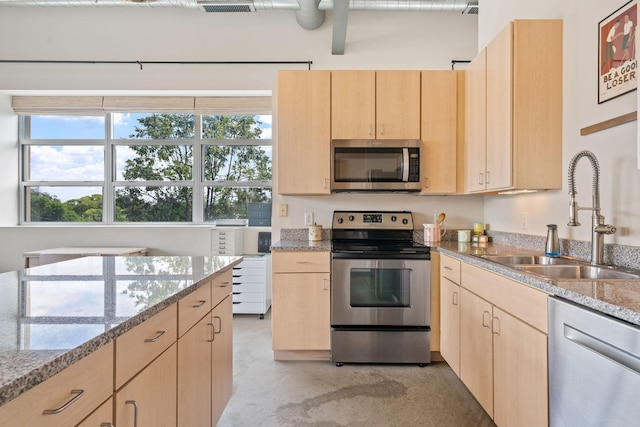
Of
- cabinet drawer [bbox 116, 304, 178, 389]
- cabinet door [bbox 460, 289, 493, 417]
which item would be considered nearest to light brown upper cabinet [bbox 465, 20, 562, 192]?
cabinet door [bbox 460, 289, 493, 417]

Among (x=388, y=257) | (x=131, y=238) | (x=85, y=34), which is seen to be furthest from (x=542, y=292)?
(x=85, y=34)

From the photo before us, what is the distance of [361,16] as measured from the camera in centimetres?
356

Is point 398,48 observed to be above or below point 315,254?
above

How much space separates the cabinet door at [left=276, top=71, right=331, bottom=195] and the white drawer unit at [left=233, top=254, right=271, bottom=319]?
1111 millimetres

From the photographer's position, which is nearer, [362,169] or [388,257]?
[388,257]

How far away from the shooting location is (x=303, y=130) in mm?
2926

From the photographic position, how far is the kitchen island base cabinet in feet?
8.80

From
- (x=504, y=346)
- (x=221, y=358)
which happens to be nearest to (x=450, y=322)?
(x=504, y=346)

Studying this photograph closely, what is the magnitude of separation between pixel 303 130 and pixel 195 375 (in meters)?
2.06

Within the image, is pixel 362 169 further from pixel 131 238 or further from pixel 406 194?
pixel 131 238

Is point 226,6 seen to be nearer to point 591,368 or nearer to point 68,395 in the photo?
point 68,395

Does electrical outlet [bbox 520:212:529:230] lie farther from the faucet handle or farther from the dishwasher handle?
the dishwasher handle

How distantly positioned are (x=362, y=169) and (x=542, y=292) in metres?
1.79

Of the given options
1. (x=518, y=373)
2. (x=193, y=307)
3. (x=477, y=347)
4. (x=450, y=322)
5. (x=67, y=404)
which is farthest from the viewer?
(x=450, y=322)
